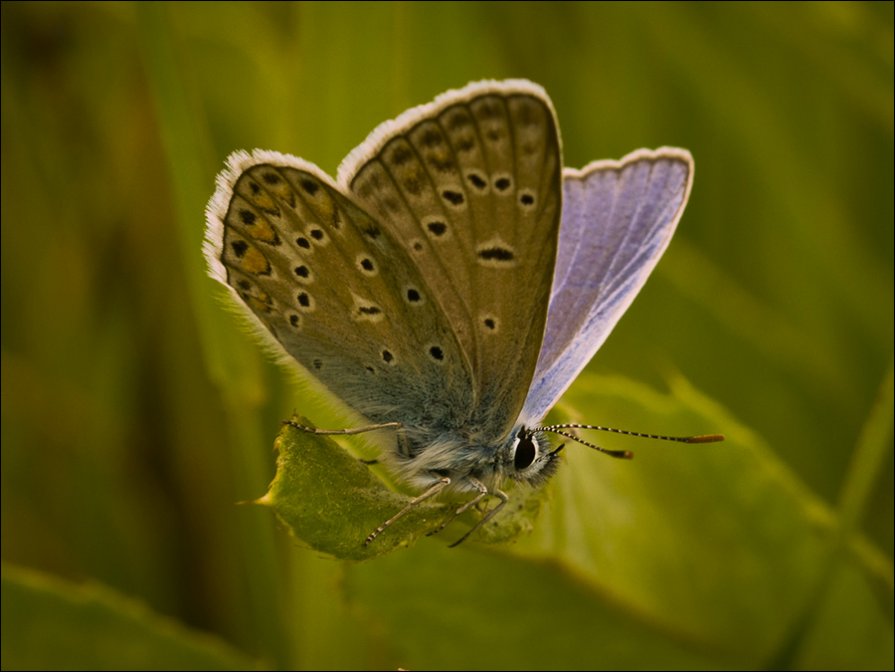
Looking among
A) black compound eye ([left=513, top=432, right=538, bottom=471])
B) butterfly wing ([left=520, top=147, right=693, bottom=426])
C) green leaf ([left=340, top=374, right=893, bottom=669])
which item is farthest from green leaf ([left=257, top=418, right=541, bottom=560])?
butterfly wing ([left=520, top=147, right=693, bottom=426])

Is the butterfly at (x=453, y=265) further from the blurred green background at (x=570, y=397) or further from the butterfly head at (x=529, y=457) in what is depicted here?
the blurred green background at (x=570, y=397)

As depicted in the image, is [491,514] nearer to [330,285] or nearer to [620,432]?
[620,432]

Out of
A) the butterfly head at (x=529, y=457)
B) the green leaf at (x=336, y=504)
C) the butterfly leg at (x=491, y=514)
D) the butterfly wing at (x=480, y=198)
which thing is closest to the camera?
the green leaf at (x=336, y=504)

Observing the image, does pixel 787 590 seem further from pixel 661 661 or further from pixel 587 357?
pixel 587 357

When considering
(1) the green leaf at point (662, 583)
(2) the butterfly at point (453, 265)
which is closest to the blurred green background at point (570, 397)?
(1) the green leaf at point (662, 583)

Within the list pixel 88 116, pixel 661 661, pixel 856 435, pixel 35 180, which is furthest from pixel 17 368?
pixel 856 435

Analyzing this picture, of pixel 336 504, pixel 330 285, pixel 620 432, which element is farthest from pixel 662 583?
Result: pixel 330 285

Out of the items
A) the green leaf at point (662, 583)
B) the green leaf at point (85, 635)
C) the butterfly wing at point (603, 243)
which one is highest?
the butterfly wing at point (603, 243)

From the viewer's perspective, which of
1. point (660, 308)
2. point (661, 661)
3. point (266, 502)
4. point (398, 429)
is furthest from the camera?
point (660, 308)
